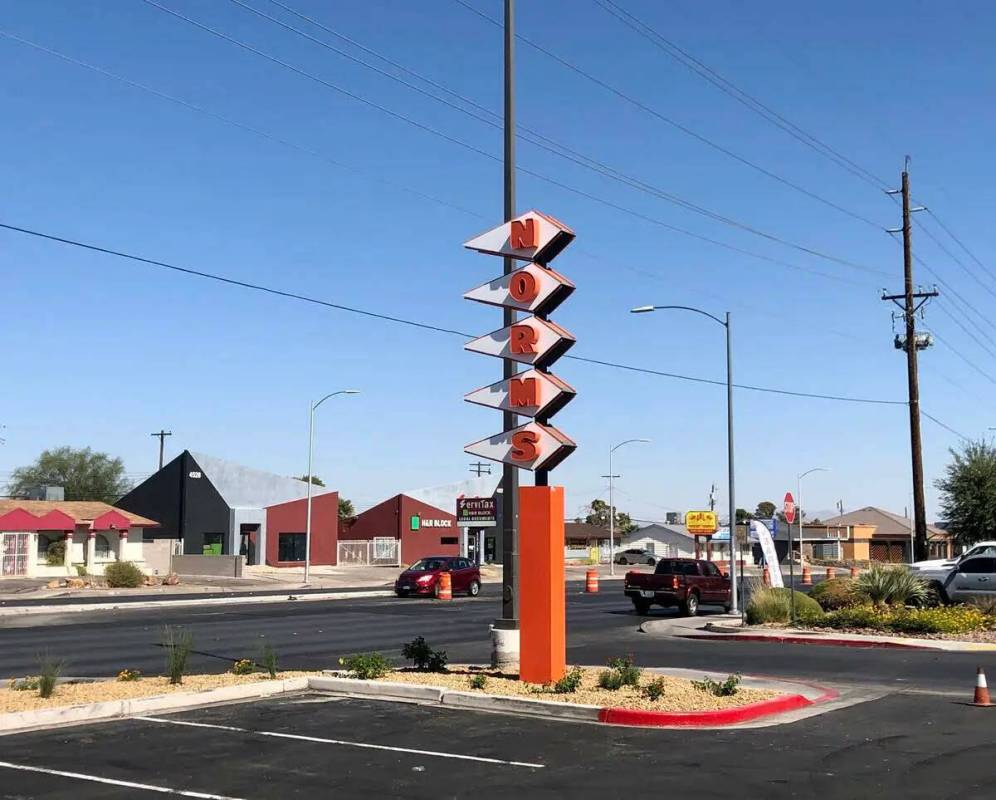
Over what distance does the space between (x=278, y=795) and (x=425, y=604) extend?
3008cm

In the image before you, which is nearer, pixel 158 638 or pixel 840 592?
pixel 158 638

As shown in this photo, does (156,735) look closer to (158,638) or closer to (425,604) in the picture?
(158,638)

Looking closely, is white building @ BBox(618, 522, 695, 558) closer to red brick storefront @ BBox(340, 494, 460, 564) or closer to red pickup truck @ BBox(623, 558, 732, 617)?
red brick storefront @ BBox(340, 494, 460, 564)

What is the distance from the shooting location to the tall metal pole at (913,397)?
39906 millimetres

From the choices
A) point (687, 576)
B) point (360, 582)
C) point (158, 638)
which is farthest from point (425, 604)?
point (360, 582)

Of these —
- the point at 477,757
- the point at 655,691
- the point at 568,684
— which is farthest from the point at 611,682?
the point at 477,757

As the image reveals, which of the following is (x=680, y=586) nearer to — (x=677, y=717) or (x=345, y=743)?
(x=677, y=717)

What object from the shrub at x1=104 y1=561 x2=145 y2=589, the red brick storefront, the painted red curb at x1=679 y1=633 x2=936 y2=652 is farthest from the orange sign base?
the red brick storefront

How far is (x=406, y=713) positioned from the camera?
500 inches

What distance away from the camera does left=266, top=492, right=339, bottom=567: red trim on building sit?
7125cm

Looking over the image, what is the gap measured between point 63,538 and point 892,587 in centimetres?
4326

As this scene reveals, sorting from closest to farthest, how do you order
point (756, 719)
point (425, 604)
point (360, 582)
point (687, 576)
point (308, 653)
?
point (756, 719), point (308, 653), point (687, 576), point (425, 604), point (360, 582)

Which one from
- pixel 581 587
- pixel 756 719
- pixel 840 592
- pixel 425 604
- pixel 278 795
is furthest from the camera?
pixel 581 587

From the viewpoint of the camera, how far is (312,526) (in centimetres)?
7275
